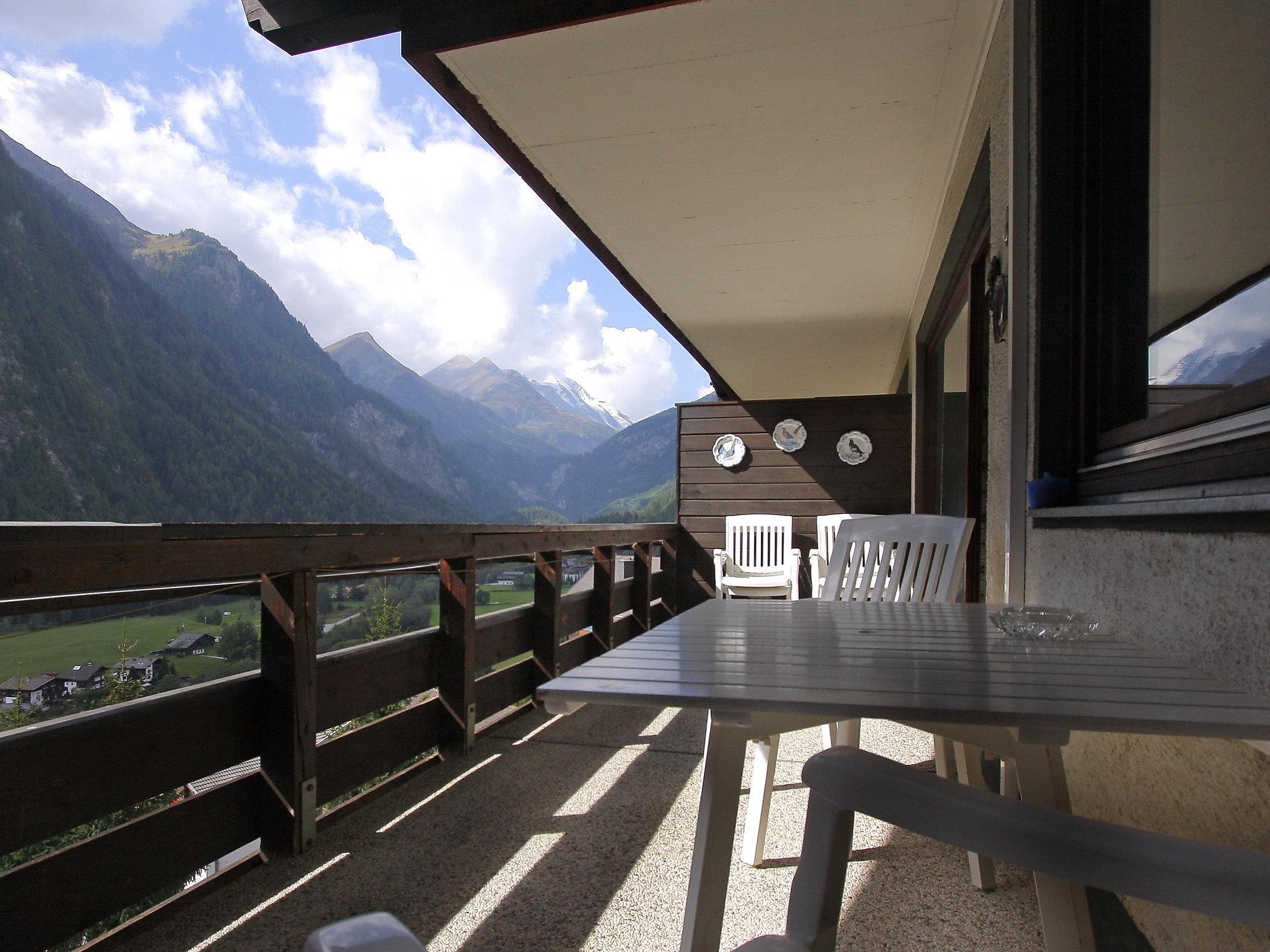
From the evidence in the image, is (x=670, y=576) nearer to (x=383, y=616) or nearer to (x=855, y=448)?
(x=855, y=448)

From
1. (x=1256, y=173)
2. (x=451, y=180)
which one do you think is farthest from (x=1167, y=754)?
(x=451, y=180)

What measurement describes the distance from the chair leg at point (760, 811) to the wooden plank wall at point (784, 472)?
13.7 feet

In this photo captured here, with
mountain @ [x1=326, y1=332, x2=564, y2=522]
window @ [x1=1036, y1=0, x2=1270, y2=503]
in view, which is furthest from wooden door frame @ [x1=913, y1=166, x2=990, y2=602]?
mountain @ [x1=326, y1=332, x2=564, y2=522]

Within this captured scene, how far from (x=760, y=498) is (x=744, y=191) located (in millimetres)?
3092

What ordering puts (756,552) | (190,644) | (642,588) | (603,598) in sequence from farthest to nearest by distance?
(756,552) → (642,588) → (603,598) → (190,644)

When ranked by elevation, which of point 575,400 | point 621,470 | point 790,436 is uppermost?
point 575,400

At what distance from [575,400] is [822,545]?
88.7 meters

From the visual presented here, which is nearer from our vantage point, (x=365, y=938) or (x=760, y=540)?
(x=365, y=938)

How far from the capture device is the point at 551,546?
3.38 metres

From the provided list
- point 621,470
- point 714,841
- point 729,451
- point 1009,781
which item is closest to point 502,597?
point 1009,781

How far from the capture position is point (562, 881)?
1657 mm

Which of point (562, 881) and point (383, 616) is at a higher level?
point (383, 616)

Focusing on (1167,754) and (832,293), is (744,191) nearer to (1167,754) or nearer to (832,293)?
(832,293)

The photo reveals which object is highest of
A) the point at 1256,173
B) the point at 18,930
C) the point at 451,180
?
the point at 451,180
